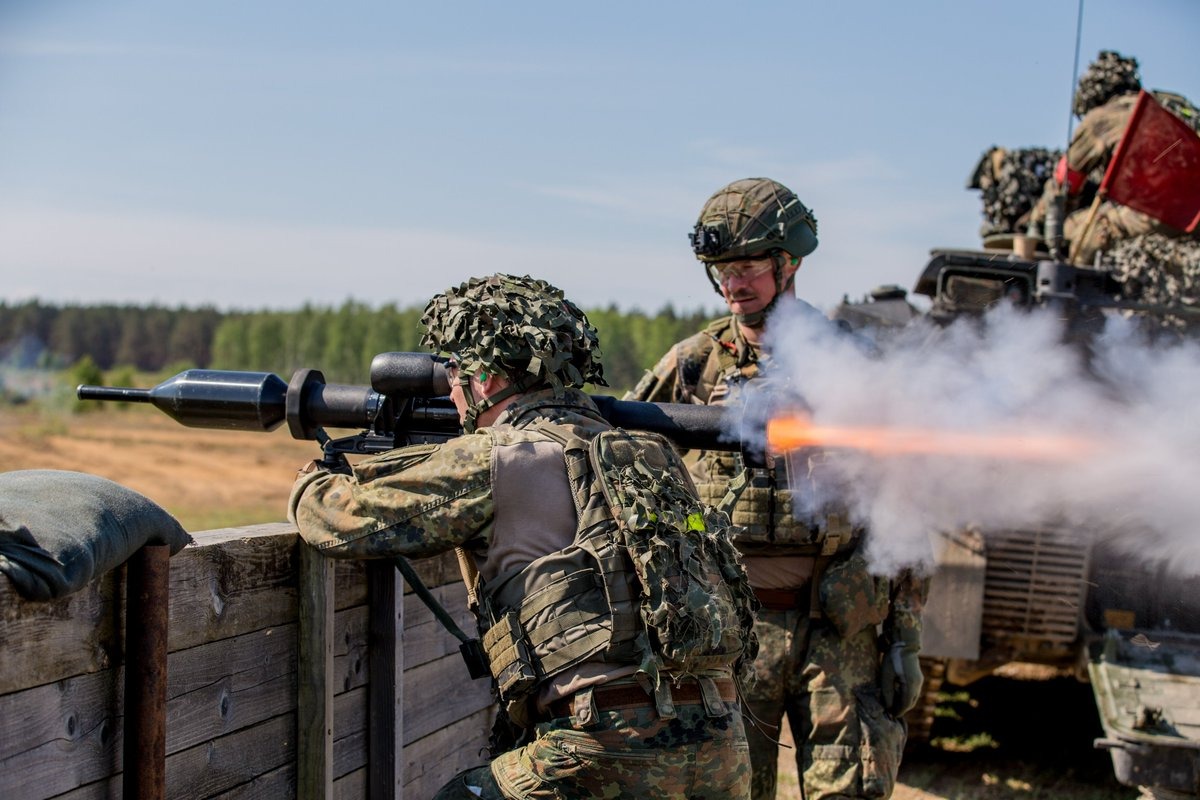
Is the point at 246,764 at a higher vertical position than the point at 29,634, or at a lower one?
lower

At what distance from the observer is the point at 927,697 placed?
26.1 feet

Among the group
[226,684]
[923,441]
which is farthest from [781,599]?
[226,684]

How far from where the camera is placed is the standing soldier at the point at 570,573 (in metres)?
3.03

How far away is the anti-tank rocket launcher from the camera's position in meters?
3.75

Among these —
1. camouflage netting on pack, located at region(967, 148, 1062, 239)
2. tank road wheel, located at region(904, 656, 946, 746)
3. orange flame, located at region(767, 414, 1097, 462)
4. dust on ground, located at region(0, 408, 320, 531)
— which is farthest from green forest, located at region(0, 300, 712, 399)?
orange flame, located at region(767, 414, 1097, 462)

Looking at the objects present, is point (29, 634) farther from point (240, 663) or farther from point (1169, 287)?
point (1169, 287)

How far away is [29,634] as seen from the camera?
8.50ft

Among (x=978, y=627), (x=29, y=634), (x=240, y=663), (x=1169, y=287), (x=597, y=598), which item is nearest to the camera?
(x=29, y=634)

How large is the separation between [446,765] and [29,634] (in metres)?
2.06

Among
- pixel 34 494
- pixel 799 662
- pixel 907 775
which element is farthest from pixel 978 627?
pixel 34 494

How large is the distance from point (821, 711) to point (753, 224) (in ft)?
5.90

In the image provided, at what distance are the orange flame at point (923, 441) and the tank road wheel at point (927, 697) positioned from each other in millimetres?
2707

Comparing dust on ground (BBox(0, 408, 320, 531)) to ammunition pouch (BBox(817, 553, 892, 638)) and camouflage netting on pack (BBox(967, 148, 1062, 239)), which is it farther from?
ammunition pouch (BBox(817, 553, 892, 638))

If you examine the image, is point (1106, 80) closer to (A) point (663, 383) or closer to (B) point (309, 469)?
(A) point (663, 383)
